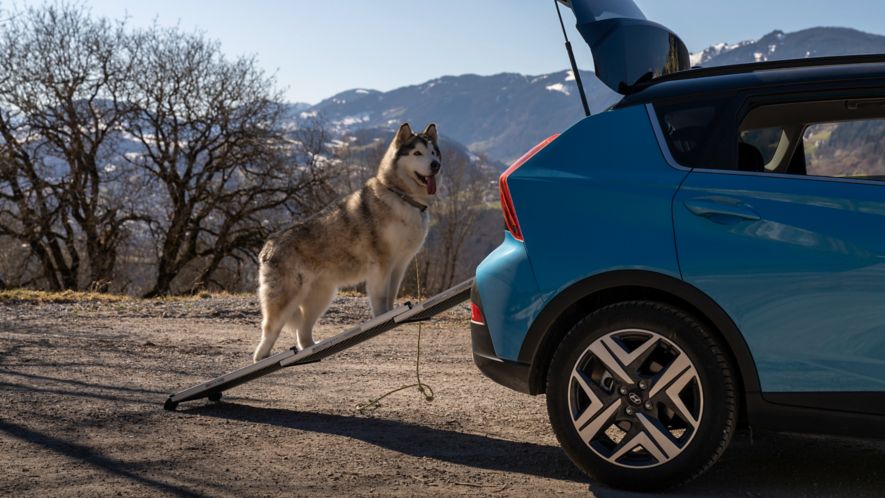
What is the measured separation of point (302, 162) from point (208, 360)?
25.3 meters

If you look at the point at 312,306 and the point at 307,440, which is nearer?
the point at 307,440

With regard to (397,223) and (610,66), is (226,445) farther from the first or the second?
(610,66)

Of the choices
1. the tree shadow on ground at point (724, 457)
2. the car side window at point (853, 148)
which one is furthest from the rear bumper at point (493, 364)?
the car side window at point (853, 148)

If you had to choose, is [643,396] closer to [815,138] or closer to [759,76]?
[759,76]

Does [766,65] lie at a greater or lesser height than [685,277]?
greater

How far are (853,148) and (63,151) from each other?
97.0 feet

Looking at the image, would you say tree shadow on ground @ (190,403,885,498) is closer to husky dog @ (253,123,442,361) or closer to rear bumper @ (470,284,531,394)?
rear bumper @ (470,284,531,394)

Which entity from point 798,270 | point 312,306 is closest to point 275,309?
point 312,306

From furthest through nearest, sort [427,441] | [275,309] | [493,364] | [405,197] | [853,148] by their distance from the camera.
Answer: [405,197], [275,309], [427,441], [853,148], [493,364]

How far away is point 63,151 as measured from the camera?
29781mm

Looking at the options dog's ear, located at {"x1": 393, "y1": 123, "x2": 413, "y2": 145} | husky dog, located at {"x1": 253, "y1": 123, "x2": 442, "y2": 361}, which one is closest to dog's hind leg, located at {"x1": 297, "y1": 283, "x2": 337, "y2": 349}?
husky dog, located at {"x1": 253, "y1": 123, "x2": 442, "y2": 361}

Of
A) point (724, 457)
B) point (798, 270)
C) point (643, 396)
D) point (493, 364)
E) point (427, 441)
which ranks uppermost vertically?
point (798, 270)

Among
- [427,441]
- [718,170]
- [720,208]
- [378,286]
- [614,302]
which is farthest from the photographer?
[378,286]

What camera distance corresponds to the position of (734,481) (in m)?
4.12
